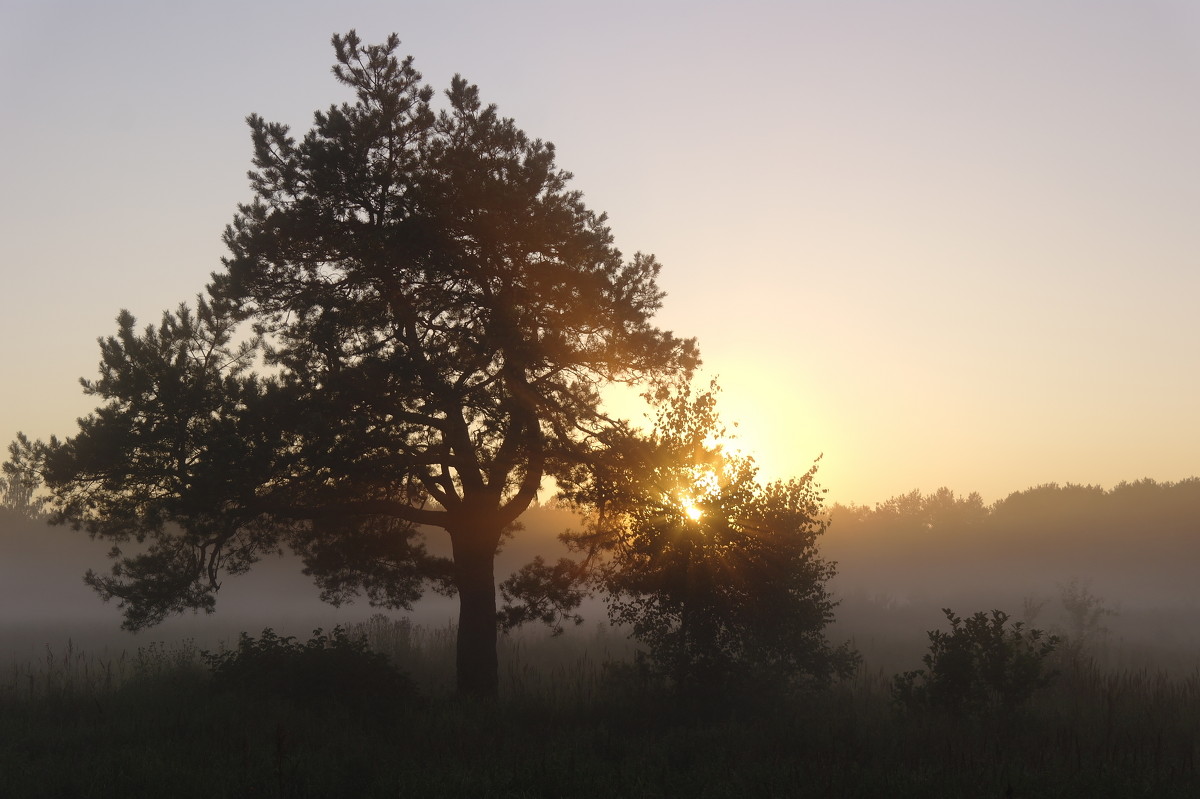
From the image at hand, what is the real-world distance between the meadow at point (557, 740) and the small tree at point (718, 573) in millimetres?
728

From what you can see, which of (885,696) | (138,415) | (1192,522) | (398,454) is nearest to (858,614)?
(885,696)

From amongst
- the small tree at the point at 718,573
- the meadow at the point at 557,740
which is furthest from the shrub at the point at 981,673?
the small tree at the point at 718,573

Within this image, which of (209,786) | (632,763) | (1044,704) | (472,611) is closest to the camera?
(209,786)

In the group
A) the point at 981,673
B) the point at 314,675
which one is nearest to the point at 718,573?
the point at 981,673

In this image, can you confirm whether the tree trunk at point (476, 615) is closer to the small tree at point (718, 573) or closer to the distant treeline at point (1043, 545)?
the small tree at point (718, 573)

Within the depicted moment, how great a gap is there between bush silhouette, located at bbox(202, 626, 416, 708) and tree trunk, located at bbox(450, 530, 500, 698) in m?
2.11

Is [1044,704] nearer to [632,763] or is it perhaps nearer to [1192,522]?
[632,763]

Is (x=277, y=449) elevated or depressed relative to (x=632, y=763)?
elevated

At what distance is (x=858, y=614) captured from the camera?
53625 mm

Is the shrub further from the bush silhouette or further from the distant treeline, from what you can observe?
the distant treeline

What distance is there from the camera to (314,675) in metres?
16.1

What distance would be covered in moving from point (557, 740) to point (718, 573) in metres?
5.15

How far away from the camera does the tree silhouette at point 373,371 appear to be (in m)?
18.1

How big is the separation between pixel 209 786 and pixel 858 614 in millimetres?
48664
